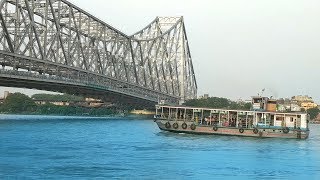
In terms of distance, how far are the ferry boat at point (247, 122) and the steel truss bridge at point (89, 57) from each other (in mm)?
25546

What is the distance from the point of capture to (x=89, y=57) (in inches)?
5123

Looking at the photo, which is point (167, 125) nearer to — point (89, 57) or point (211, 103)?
point (89, 57)

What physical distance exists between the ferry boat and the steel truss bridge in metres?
25.5

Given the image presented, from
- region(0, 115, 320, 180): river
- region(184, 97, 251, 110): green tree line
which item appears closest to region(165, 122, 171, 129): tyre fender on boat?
region(0, 115, 320, 180): river

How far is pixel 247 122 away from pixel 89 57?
222ft

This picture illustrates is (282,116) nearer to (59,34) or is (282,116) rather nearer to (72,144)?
(72,144)

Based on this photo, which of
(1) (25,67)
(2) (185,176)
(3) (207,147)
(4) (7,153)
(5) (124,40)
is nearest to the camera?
Answer: (2) (185,176)

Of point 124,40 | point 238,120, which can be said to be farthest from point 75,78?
point 238,120

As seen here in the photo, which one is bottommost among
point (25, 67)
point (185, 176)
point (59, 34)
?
point (185, 176)

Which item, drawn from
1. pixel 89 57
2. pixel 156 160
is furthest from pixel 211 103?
pixel 156 160

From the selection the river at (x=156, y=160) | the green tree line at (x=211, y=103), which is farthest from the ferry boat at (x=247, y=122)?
the green tree line at (x=211, y=103)

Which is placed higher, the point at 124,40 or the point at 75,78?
the point at 124,40

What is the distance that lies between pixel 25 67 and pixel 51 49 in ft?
33.6

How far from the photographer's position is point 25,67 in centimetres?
9331
